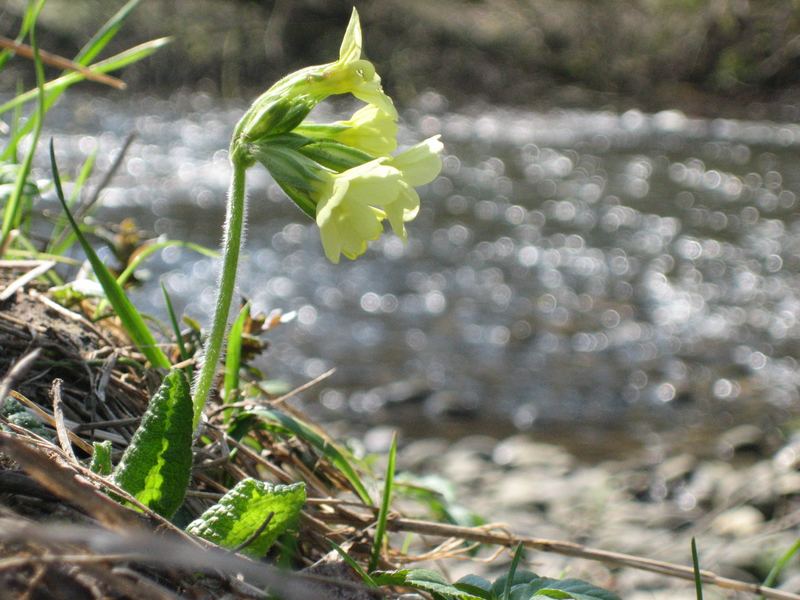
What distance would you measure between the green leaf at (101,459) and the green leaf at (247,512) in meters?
0.16

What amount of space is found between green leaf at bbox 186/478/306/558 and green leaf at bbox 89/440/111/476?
16 cm

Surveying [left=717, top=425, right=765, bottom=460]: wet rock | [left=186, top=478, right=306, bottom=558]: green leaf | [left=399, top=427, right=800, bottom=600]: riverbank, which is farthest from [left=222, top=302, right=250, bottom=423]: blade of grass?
[left=717, top=425, right=765, bottom=460]: wet rock

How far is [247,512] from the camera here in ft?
4.50

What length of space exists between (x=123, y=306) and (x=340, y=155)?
1.82 ft

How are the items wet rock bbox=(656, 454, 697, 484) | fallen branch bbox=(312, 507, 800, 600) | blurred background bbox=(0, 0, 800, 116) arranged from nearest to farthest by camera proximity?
fallen branch bbox=(312, 507, 800, 600)
wet rock bbox=(656, 454, 697, 484)
blurred background bbox=(0, 0, 800, 116)

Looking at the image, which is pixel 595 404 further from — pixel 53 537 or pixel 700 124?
pixel 700 124

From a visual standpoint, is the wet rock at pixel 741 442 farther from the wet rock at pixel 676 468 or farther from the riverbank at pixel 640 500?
the wet rock at pixel 676 468

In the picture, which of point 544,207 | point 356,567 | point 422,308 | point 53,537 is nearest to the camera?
point 53,537

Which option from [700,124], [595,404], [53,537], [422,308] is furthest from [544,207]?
[53,537]

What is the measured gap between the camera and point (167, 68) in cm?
1398

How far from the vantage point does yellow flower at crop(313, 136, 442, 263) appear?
52.6 inches

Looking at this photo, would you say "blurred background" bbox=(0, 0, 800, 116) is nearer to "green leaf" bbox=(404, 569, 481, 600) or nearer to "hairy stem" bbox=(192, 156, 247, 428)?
"hairy stem" bbox=(192, 156, 247, 428)

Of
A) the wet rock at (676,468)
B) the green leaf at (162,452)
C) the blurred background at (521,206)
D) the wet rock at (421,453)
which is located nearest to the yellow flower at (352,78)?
the green leaf at (162,452)

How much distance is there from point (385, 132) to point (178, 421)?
1.81 feet
